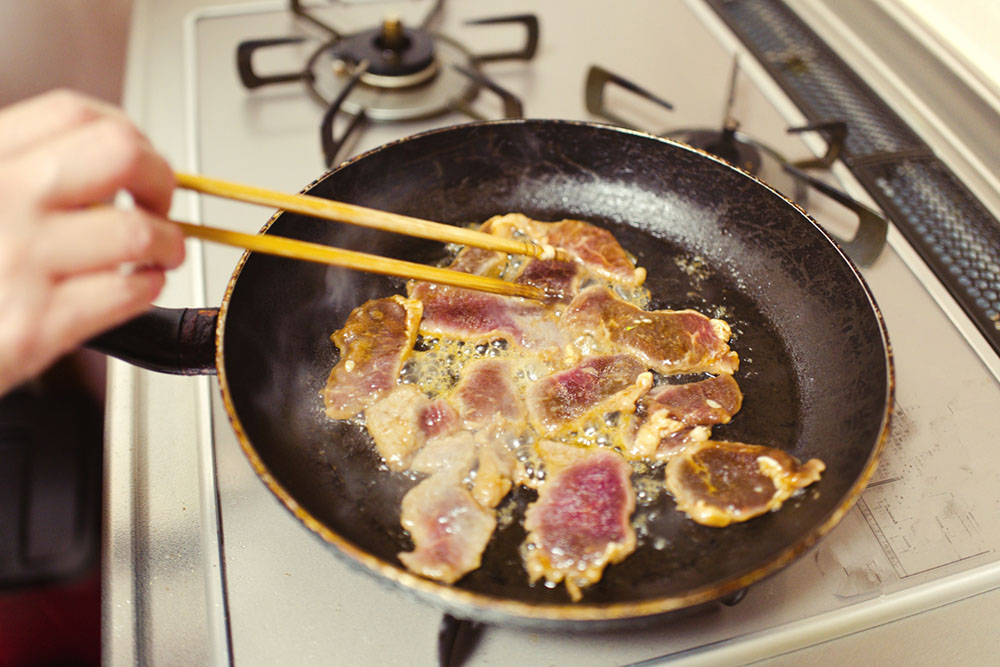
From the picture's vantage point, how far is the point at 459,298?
1285 millimetres

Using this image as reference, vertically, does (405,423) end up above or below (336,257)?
below

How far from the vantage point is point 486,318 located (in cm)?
127

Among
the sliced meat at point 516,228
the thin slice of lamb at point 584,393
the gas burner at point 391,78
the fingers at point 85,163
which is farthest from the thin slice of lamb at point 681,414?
the gas burner at point 391,78

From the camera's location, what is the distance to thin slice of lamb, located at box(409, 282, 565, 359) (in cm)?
125

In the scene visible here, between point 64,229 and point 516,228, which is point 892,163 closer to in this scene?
point 516,228

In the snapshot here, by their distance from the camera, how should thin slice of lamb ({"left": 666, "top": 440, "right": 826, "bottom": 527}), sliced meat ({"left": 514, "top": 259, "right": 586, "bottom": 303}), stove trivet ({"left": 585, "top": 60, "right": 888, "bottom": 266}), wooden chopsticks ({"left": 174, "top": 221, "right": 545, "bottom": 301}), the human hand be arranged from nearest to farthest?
the human hand → wooden chopsticks ({"left": 174, "top": 221, "right": 545, "bottom": 301}) → thin slice of lamb ({"left": 666, "top": 440, "right": 826, "bottom": 527}) → sliced meat ({"left": 514, "top": 259, "right": 586, "bottom": 303}) → stove trivet ({"left": 585, "top": 60, "right": 888, "bottom": 266})

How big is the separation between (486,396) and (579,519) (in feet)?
0.87

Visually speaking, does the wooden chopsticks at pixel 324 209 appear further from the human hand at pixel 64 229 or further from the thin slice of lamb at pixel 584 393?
the thin slice of lamb at pixel 584 393

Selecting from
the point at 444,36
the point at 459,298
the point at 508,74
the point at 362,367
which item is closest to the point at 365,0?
the point at 444,36

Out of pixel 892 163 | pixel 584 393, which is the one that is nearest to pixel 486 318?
pixel 584 393

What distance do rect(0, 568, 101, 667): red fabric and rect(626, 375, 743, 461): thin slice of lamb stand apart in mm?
1355

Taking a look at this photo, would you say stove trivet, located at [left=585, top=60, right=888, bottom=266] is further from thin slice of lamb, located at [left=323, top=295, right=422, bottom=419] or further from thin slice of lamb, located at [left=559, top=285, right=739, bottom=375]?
thin slice of lamb, located at [left=323, top=295, right=422, bottom=419]

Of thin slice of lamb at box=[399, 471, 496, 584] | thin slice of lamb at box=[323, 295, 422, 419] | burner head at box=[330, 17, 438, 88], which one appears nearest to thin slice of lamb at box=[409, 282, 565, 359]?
thin slice of lamb at box=[323, 295, 422, 419]

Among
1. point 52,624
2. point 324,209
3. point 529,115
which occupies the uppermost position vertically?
point 324,209
